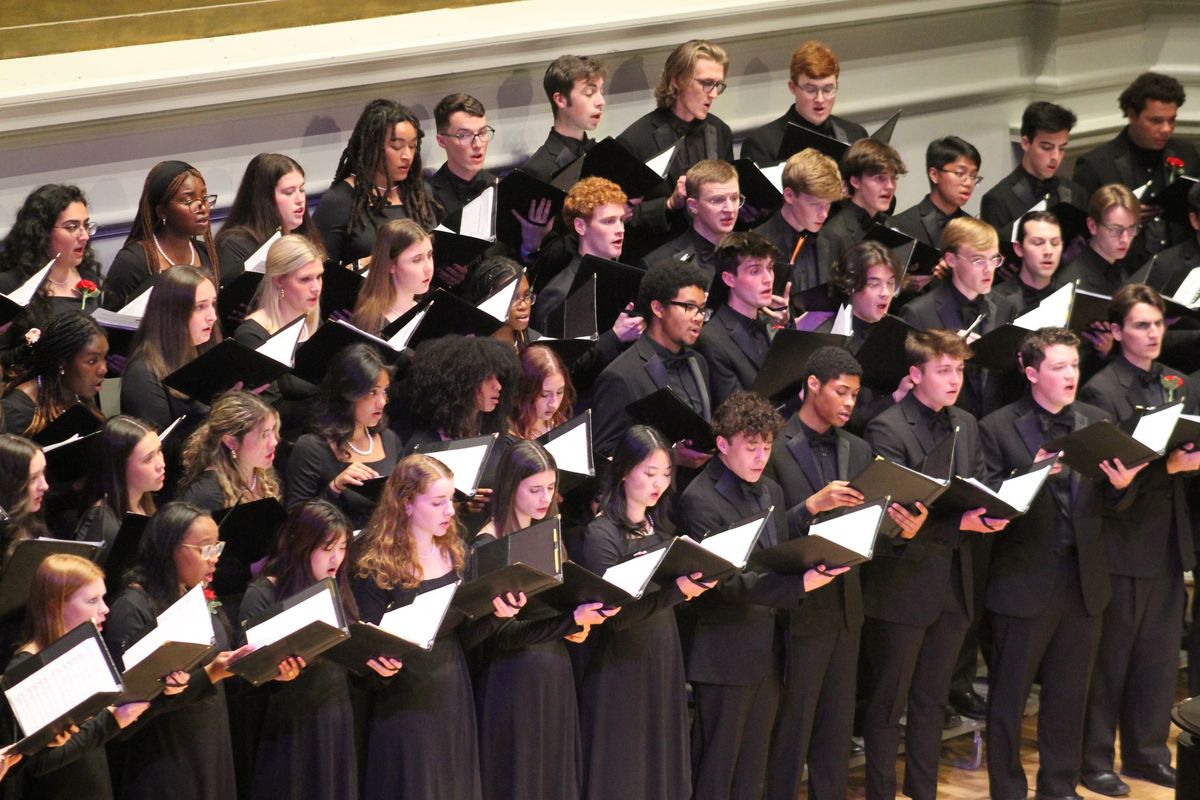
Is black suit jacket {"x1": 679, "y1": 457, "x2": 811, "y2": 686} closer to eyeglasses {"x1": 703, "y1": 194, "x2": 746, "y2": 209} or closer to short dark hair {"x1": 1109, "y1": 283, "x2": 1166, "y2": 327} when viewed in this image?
eyeglasses {"x1": 703, "y1": 194, "x2": 746, "y2": 209}

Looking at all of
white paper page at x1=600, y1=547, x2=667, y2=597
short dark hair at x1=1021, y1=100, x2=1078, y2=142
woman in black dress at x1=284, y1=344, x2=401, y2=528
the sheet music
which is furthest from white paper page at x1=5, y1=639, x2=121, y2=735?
short dark hair at x1=1021, y1=100, x2=1078, y2=142

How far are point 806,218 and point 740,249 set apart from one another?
691 mm

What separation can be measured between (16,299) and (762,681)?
2.28 meters

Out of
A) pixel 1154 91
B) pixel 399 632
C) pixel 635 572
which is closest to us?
pixel 399 632

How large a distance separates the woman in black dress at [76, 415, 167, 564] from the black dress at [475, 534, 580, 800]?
0.86 meters

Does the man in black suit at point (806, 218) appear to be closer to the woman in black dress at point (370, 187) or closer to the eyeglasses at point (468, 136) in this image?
the eyeglasses at point (468, 136)

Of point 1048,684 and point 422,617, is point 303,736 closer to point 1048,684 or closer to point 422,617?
point 422,617

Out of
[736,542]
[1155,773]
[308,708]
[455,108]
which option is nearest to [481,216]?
[455,108]

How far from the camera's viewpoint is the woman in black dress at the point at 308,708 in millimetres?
4586

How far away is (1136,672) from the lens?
6348 millimetres

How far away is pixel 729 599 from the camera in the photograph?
5.38 metres

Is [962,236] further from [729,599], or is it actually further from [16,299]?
[16,299]

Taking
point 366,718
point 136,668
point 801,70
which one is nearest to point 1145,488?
point 801,70

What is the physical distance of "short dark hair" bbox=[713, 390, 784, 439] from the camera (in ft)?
17.5
